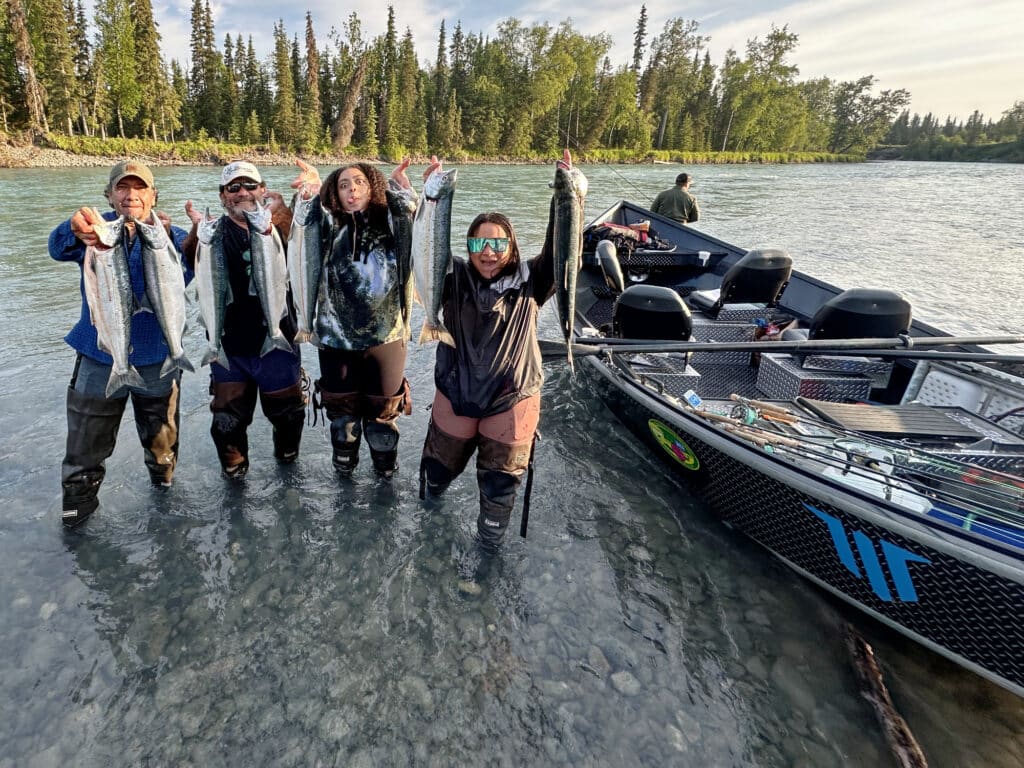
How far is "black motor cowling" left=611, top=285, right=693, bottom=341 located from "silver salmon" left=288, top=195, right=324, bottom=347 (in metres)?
3.10

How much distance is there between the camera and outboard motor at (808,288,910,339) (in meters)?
4.82

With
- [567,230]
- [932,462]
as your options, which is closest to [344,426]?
[567,230]

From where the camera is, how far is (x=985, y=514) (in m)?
2.74

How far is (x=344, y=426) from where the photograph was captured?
4090mm

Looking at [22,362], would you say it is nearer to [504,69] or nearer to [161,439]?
[161,439]

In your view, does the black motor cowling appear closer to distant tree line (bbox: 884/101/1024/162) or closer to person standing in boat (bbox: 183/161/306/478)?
person standing in boat (bbox: 183/161/306/478)

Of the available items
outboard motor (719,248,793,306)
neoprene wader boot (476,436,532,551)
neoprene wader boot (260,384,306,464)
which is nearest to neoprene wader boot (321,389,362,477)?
neoprene wader boot (260,384,306,464)

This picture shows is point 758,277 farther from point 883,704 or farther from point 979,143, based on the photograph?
point 979,143

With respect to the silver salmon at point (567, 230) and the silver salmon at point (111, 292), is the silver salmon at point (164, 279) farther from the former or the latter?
the silver salmon at point (567, 230)

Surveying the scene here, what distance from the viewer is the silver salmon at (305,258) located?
10.1 ft

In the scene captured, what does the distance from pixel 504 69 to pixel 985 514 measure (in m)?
82.9

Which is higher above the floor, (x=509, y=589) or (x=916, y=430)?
(x=916, y=430)

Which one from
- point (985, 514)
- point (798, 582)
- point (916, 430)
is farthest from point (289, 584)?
point (916, 430)

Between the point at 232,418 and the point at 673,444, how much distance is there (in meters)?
3.45
